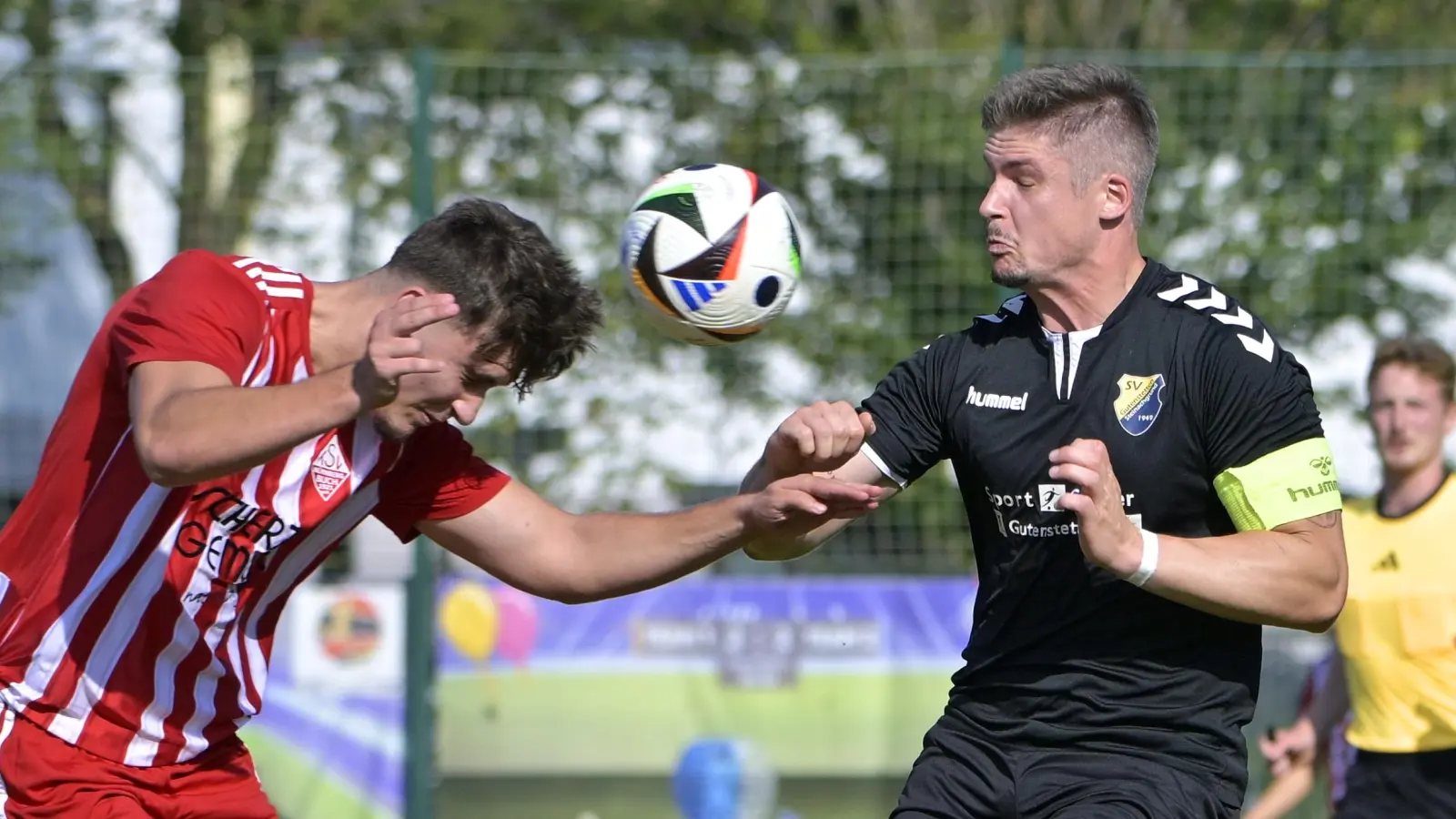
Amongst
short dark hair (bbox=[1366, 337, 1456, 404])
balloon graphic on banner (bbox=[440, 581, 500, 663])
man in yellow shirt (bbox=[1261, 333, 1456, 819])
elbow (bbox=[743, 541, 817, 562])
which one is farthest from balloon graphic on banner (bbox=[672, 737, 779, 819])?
elbow (bbox=[743, 541, 817, 562])

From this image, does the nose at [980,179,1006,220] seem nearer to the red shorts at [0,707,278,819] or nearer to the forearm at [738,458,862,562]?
the forearm at [738,458,862,562]

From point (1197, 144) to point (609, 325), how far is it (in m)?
3.05

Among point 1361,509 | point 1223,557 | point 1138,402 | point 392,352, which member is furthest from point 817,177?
point 392,352

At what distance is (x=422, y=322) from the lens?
10.7 feet

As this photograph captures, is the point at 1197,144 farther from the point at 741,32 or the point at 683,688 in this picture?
the point at 741,32

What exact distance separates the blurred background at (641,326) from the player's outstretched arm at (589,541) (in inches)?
149

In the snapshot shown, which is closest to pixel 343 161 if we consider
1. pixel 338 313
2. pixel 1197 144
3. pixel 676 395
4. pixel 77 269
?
pixel 77 269

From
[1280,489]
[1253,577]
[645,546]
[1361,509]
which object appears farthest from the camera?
[1361,509]

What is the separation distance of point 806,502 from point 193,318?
4.47 ft

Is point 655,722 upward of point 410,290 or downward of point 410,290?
downward

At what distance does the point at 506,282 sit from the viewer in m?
3.72

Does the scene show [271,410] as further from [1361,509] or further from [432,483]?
[1361,509]

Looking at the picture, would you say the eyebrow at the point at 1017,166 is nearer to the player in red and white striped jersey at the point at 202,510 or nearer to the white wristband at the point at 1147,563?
the player in red and white striped jersey at the point at 202,510

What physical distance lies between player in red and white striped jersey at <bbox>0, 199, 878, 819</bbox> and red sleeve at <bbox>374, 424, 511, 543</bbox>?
0.23 meters
